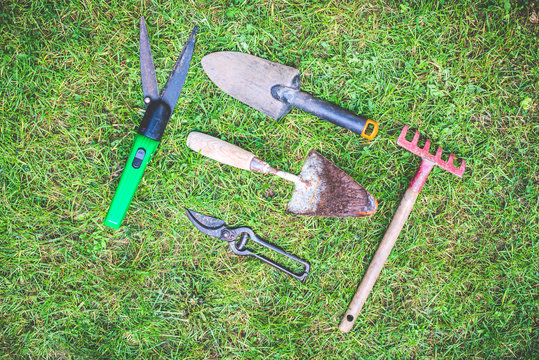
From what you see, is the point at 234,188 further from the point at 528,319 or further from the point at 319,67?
the point at 528,319

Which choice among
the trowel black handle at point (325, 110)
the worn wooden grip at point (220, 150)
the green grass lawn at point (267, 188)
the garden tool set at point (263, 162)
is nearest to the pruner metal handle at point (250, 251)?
the garden tool set at point (263, 162)

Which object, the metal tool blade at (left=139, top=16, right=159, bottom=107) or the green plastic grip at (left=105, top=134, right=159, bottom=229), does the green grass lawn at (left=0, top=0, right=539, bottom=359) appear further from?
the green plastic grip at (left=105, top=134, right=159, bottom=229)

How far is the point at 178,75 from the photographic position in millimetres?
2900

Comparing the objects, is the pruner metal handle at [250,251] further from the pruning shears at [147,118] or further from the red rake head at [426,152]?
the red rake head at [426,152]

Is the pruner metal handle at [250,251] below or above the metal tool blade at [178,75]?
below

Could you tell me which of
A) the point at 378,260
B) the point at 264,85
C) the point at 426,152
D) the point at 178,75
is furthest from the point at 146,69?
the point at 378,260

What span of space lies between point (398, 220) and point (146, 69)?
249 centimetres

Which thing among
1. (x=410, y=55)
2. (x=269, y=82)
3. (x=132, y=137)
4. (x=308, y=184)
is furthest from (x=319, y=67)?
(x=132, y=137)

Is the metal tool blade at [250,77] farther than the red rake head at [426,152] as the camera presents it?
Yes

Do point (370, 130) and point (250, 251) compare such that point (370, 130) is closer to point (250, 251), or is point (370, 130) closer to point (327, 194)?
point (327, 194)

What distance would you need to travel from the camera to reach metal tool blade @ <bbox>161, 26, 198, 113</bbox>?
2869 mm

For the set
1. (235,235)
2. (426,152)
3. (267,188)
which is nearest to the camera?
(426,152)

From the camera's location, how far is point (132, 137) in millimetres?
3012

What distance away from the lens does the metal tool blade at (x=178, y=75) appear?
287 centimetres
